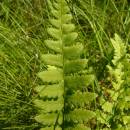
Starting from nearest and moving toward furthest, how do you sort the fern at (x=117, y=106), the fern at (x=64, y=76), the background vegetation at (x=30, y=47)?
1. the fern at (x=64, y=76)
2. the fern at (x=117, y=106)
3. the background vegetation at (x=30, y=47)

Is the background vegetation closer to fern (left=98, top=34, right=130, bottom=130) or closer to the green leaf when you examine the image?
fern (left=98, top=34, right=130, bottom=130)

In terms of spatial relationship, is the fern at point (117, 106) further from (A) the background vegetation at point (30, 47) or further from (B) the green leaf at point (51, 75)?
(B) the green leaf at point (51, 75)

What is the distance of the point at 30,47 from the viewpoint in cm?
255

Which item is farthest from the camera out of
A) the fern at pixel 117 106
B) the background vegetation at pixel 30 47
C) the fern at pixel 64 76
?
the background vegetation at pixel 30 47

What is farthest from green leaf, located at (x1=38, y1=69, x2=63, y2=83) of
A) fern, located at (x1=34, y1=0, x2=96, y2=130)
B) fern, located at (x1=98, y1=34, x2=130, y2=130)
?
fern, located at (x1=98, y1=34, x2=130, y2=130)

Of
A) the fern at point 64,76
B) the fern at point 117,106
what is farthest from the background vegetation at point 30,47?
the fern at point 64,76

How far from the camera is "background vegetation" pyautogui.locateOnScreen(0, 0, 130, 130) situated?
88.2 inches

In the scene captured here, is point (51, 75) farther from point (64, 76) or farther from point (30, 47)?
point (30, 47)

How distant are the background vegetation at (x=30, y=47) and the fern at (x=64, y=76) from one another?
0.55 meters

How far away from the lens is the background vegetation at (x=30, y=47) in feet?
7.35

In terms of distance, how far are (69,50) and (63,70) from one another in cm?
8

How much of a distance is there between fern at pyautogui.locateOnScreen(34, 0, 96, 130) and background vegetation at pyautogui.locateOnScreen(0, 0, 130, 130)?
55cm

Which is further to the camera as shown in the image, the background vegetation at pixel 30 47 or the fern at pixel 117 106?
the background vegetation at pixel 30 47

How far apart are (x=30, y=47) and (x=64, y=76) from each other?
116 cm
